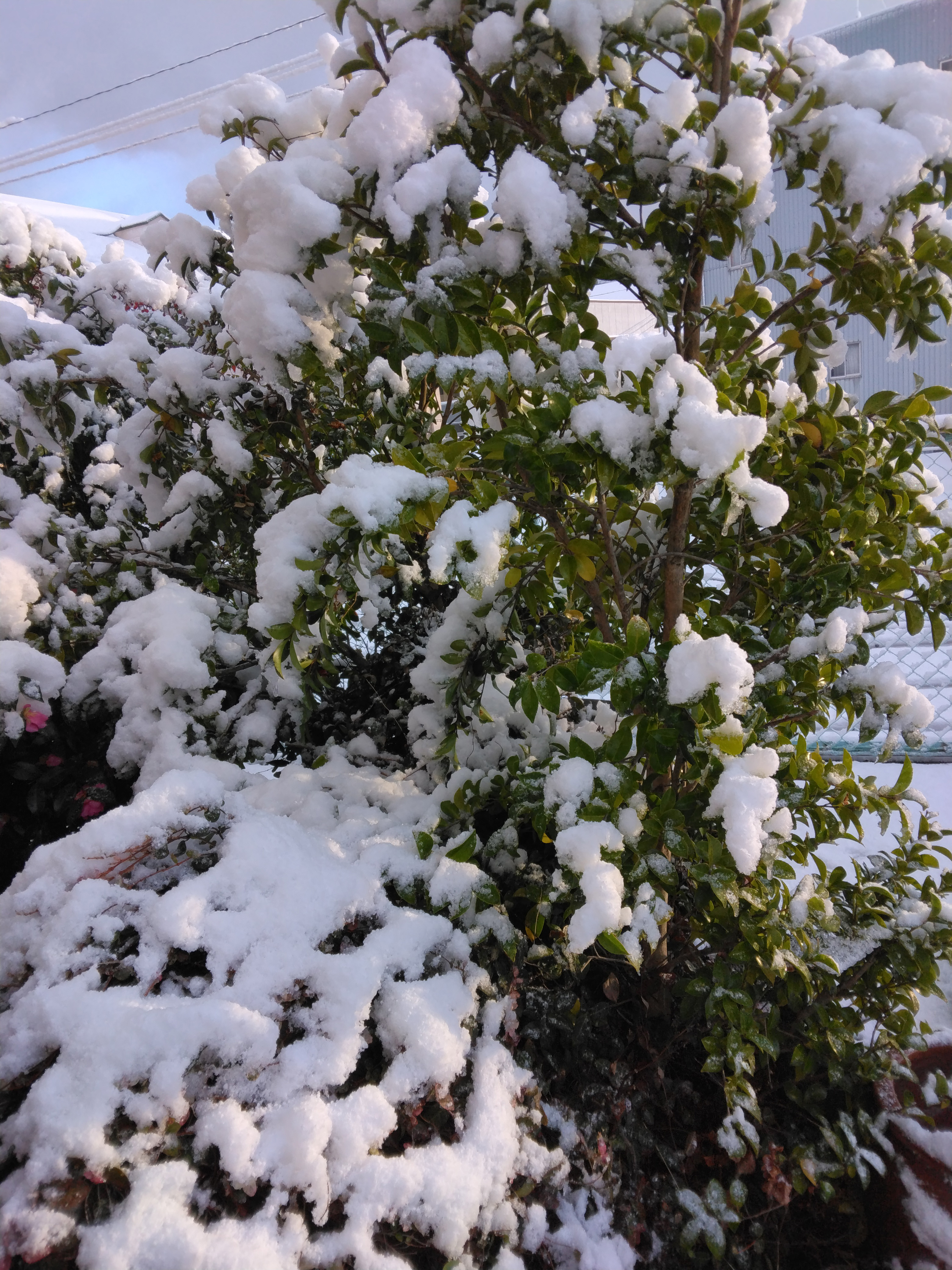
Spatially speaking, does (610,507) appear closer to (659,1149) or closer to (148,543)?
(659,1149)

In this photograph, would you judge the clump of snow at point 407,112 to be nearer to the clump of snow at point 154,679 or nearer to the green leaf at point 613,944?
the clump of snow at point 154,679

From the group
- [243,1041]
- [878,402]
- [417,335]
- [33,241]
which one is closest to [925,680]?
[878,402]

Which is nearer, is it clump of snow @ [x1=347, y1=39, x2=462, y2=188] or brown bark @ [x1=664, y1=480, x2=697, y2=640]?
clump of snow @ [x1=347, y1=39, x2=462, y2=188]

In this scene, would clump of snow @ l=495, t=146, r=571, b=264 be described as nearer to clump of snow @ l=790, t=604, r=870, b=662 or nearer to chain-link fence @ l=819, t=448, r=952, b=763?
clump of snow @ l=790, t=604, r=870, b=662

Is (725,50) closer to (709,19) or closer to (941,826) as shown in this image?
(709,19)

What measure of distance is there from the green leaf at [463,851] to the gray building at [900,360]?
2.68 metres

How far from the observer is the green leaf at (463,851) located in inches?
43.4

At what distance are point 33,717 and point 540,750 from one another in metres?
1.10

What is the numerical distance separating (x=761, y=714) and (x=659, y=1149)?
2.45 feet

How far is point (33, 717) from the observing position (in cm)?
151

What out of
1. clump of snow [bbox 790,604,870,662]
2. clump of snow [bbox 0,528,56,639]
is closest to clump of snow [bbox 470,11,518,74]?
clump of snow [bbox 790,604,870,662]

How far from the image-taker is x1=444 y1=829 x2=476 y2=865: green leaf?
3.62 feet

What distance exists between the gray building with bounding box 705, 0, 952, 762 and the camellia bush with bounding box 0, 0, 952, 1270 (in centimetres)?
236

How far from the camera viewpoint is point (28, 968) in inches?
36.4
